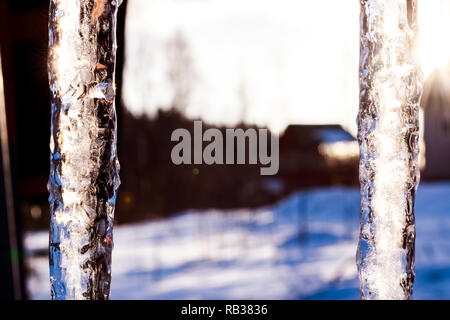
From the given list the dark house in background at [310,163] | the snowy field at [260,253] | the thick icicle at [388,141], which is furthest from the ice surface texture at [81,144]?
the dark house in background at [310,163]

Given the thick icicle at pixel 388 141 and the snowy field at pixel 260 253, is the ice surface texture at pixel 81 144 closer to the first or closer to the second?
the thick icicle at pixel 388 141

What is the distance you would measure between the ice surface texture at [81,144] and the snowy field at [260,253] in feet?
5.07

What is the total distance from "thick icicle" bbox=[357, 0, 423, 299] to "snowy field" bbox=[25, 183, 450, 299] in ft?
4.76

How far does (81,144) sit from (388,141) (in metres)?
0.41

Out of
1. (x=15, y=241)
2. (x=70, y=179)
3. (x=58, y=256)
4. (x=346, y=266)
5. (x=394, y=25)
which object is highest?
(x=394, y=25)

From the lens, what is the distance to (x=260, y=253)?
3.83 m

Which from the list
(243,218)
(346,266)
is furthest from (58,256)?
(243,218)

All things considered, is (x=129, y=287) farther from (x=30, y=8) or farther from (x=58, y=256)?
(x=58, y=256)

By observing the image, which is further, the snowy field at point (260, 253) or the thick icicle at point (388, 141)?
the snowy field at point (260, 253)

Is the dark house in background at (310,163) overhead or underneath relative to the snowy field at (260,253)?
overhead

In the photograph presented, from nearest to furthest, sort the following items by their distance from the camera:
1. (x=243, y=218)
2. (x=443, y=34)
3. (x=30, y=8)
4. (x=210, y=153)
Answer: (x=210, y=153), (x=443, y=34), (x=30, y=8), (x=243, y=218)

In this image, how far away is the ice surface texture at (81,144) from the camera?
615mm

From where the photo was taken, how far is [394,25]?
2.05ft

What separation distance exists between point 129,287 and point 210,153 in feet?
7.23
